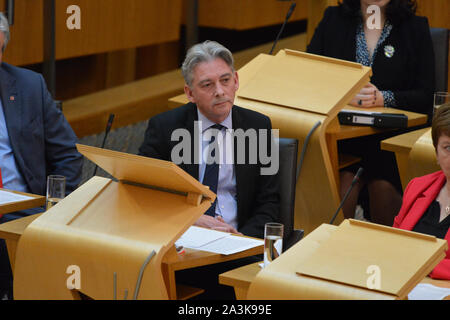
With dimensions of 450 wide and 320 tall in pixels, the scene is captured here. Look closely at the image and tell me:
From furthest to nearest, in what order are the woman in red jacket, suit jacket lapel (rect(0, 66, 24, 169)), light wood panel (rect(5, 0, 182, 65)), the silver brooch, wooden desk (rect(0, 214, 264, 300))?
light wood panel (rect(5, 0, 182, 65)) → the silver brooch → suit jacket lapel (rect(0, 66, 24, 169)) → the woman in red jacket → wooden desk (rect(0, 214, 264, 300))

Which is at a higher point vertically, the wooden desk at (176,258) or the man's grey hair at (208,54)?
the man's grey hair at (208,54)

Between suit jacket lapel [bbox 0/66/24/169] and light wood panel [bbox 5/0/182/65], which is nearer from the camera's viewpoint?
suit jacket lapel [bbox 0/66/24/169]

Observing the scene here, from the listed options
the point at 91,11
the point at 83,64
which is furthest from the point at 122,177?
the point at 83,64

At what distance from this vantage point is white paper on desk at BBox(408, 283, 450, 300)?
2303 mm

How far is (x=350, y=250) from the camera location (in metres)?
2.28

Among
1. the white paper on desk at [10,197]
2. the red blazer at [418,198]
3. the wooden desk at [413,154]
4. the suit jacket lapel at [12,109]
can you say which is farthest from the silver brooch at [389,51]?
the white paper on desk at [10,197]

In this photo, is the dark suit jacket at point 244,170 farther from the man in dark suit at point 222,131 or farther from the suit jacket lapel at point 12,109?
the suit jacket lapel at point 12,109

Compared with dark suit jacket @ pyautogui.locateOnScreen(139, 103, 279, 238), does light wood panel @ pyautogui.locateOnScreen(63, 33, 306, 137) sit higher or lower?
lower

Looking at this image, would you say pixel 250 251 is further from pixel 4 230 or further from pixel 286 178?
pixel 4 230

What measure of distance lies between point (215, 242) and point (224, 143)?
2.26 ft

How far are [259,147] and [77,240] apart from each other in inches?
38.0

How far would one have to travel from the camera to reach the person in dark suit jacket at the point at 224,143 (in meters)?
3.27

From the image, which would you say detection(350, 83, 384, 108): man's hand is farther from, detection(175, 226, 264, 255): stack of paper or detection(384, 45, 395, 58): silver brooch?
detection(175, 226, 264, 255): stack of paper

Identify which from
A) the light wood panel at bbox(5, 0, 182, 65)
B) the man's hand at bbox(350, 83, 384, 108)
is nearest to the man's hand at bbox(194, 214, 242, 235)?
the man's hand at bbox(350, 83, 384, 108)
